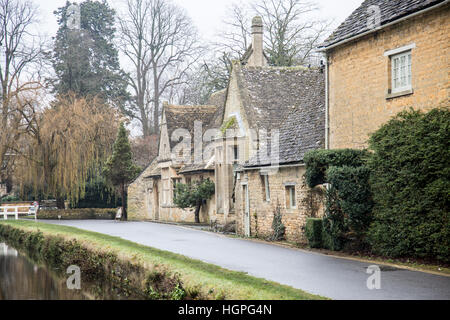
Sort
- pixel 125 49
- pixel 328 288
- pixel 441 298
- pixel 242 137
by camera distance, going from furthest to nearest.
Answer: pixel 125 49 → pixel 242 137 → pixel 328 288 → pixel 441 298

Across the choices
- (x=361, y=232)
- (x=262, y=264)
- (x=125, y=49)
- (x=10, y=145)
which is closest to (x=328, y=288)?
(x=262, y=264)

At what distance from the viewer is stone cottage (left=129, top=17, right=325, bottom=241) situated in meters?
22.5

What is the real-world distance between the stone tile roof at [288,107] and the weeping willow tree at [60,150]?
1530cm

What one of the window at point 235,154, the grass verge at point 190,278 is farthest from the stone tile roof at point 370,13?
the window at point 235,154

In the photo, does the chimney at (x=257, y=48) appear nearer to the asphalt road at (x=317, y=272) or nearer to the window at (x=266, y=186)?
the window at (x=266, y=186)

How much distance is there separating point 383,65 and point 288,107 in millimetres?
12409

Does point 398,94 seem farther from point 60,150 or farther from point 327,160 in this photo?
point 60,150

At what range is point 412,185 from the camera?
50.2 feet

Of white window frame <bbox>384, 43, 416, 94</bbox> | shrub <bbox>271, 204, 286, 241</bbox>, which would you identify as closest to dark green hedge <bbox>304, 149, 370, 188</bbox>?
white window frame <bbox>384, 43, 416, 94</bbox>

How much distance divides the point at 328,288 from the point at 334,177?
6423mm

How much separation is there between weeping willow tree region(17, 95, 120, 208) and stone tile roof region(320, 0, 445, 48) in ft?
80.7

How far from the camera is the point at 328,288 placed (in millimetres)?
11320

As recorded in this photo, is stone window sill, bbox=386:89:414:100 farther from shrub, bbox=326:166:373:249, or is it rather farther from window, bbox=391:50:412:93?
shrub, bbox=326:166:373:249
